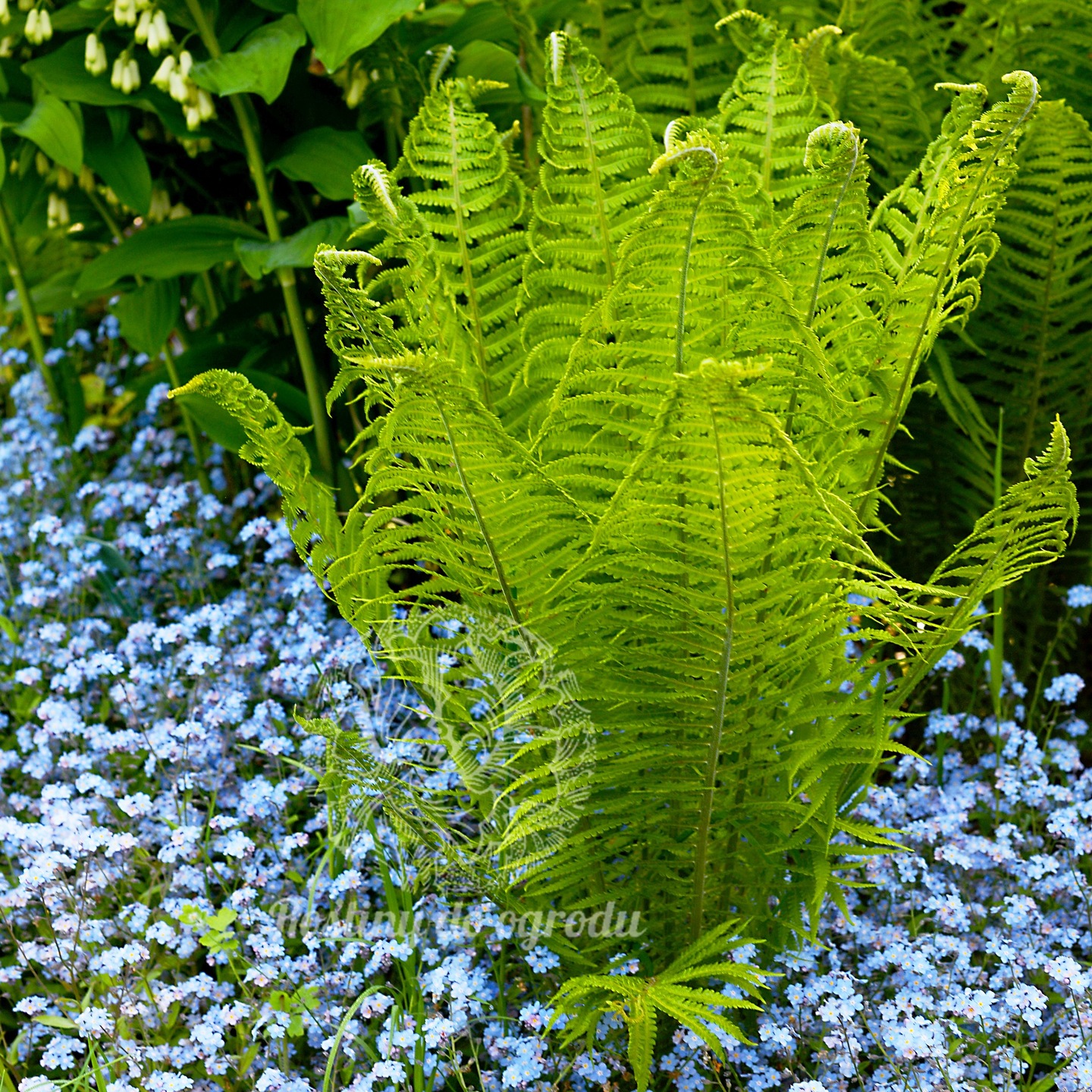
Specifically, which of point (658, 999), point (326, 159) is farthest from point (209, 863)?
point (326, 159)

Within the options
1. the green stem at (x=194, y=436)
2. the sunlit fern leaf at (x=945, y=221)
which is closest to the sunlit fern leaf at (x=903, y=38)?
the sunlit fern leaf at (x=945, y=221)

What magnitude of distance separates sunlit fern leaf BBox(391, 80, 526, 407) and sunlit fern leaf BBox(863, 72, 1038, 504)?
0.53m

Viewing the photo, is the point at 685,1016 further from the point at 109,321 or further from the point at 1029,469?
the point at 109,321

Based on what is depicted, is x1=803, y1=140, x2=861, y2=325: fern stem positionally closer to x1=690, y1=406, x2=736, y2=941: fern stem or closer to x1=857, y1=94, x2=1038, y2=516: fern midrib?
x1=857, y1=94, x2=1038, y2=516: fern midrib

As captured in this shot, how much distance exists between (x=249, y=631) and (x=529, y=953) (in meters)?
1.30

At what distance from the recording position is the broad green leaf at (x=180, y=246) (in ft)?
7.82

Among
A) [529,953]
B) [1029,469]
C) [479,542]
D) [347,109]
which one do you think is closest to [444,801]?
[529,953]

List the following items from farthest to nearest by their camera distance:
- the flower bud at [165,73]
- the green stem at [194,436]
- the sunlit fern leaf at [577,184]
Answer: the green stem at [194,436] < the flower bud at [165,73] < the sunlit fern leaf at [577,184]

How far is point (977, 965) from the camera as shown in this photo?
1.85m

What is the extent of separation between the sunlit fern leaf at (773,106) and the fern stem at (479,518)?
2.31ft

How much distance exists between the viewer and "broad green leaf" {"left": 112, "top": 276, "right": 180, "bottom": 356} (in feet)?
8.84

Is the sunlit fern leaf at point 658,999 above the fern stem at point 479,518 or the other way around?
the other way around

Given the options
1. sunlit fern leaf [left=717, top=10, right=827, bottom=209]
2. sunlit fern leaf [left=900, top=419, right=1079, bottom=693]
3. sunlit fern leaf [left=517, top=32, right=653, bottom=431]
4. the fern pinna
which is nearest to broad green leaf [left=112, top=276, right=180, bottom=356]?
the fern pinna

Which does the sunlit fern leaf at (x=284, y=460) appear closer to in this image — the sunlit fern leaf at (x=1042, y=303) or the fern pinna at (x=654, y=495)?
the fern pinna at (x=654, y=495)
